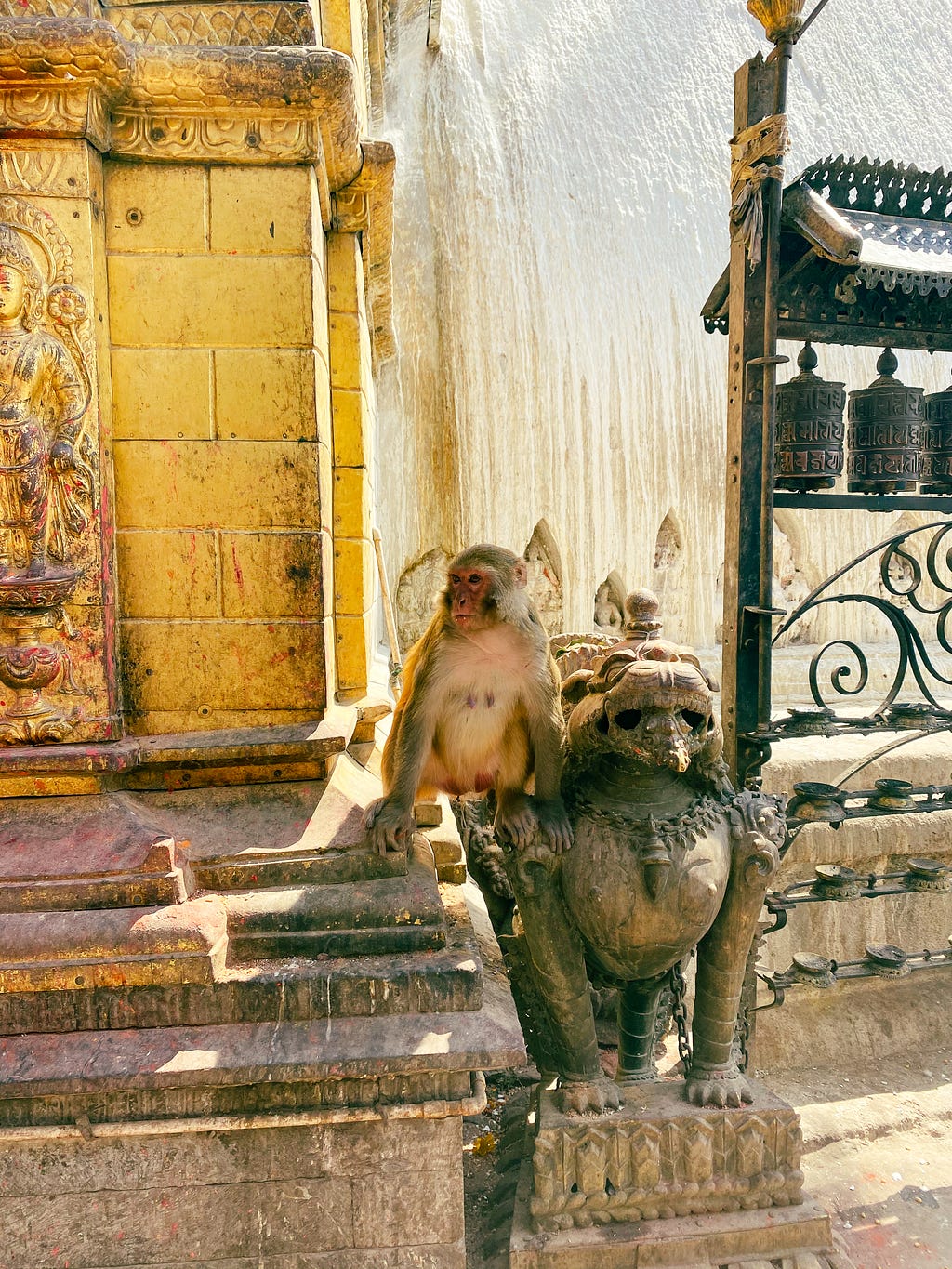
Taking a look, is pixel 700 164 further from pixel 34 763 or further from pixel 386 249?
pixel 34 763

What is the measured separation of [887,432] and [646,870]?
2.36 meters

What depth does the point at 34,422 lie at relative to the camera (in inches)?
91.0

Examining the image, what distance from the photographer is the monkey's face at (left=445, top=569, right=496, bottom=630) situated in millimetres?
2549

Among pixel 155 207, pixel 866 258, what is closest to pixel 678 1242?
pixel 155 207

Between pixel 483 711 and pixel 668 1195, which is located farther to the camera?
pixel 483 711

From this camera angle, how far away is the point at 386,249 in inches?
184

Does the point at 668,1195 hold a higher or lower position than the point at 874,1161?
higher

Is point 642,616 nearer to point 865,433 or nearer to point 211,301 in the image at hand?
point 865,433

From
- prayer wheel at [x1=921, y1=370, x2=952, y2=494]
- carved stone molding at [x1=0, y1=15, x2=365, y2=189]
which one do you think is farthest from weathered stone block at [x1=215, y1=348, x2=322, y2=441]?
prayer wheel at [x1=921, y1=370, x2=952, y2=494]

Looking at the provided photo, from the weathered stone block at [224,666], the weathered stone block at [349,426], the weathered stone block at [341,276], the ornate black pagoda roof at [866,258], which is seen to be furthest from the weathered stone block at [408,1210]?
the ornate black pagoda roof at [866,258]

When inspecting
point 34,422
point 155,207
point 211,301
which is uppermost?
point 155,207

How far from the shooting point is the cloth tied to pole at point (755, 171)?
3182mm

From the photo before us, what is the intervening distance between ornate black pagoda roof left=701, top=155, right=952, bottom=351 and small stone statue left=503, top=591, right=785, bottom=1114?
6.07 ft

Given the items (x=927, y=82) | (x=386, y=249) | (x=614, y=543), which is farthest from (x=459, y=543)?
(x=927, y=82)
